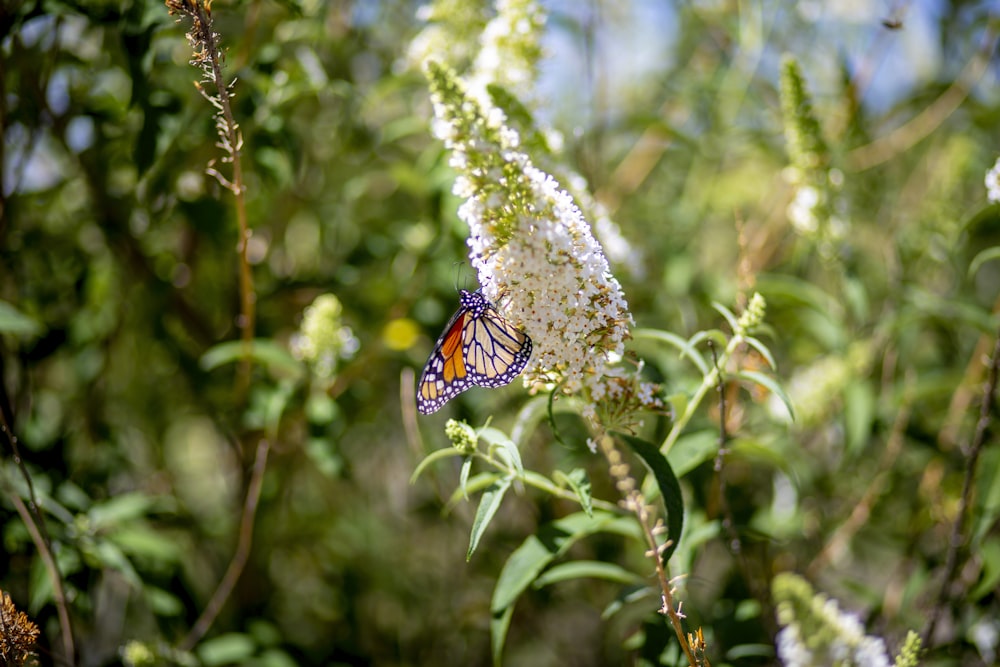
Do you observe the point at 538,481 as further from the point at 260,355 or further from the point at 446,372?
the point at 260,355

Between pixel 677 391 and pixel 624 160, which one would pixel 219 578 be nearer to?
pixel 677 391

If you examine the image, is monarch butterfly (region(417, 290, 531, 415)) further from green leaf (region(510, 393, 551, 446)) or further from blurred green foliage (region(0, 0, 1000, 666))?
blurred green foliage (region(0, 0, 1000, 666))

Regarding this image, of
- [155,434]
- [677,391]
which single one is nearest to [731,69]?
[677,391]

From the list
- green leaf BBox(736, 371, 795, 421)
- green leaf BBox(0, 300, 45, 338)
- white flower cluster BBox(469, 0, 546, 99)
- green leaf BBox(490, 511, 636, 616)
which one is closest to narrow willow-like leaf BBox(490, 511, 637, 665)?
green leaf BBox(490, 511, 636, 616)

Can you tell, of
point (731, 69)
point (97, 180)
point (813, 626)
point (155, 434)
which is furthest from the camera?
point (155, 434)

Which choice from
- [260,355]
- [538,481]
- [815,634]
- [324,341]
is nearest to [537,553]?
[538,481]

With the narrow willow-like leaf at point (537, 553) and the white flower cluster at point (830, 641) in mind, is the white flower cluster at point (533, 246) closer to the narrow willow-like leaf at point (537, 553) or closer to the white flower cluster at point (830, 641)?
the narrow willow-like leaf at point (537, 553)

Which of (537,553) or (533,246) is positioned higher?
(533,246)
